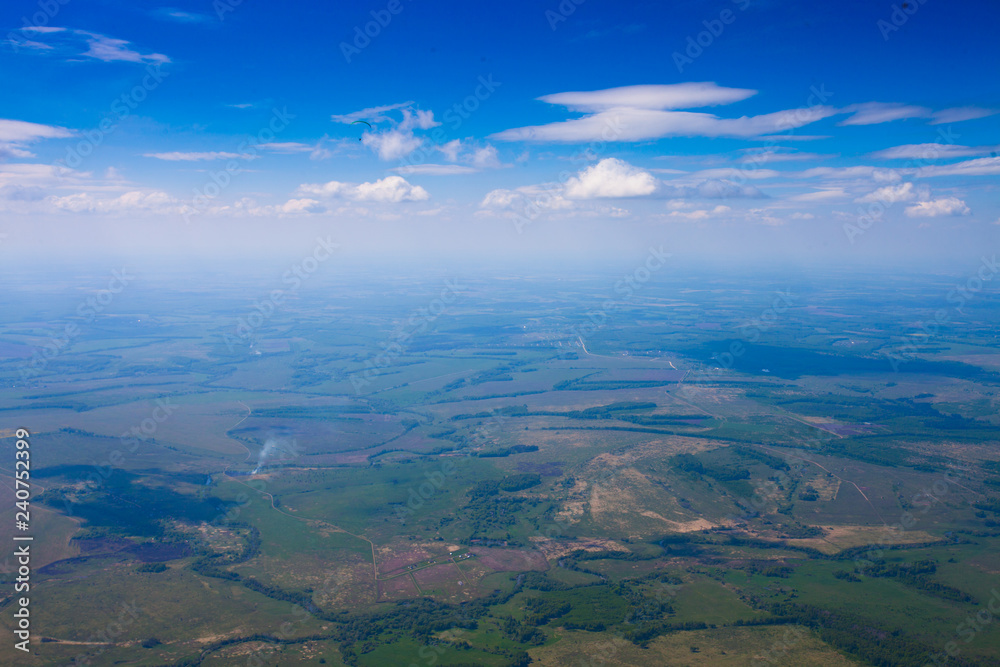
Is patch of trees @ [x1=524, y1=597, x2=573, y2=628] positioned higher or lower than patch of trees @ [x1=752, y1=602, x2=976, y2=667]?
higher

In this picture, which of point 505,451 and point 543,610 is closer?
point 543,610

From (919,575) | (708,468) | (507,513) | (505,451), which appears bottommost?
(919,575)

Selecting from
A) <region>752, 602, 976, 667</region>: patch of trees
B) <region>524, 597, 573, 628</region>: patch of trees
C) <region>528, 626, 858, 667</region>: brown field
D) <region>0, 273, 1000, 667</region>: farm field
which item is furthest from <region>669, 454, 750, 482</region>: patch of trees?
<region>524, 597, 573, 628</region>: patch of trees

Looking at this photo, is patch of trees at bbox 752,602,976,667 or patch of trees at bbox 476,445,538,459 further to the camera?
patch of trees at bbox 476,445,538,459

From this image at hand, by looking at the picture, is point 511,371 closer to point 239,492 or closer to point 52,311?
point 239,492

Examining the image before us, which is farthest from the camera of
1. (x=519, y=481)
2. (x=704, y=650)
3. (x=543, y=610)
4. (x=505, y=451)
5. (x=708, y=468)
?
(x=505, y=451)

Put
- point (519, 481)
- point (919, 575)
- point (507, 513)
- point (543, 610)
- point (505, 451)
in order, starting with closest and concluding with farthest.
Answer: point (543, 610) → point (919, 575) → point (507, 513) → point (519, 481) → point (505, 451)

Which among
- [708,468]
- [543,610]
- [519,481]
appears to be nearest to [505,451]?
[519,481]

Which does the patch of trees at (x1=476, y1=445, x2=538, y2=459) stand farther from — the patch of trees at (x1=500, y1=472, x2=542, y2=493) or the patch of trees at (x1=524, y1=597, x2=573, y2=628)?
the patch of trees at (x1=524, y1=597, x2=573, y2=628)

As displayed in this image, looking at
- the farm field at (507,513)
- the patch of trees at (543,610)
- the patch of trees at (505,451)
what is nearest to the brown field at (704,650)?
the farm field at (507,513)

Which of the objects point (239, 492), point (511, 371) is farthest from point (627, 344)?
point (239, 492)

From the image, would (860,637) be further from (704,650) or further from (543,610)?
(543,610)
